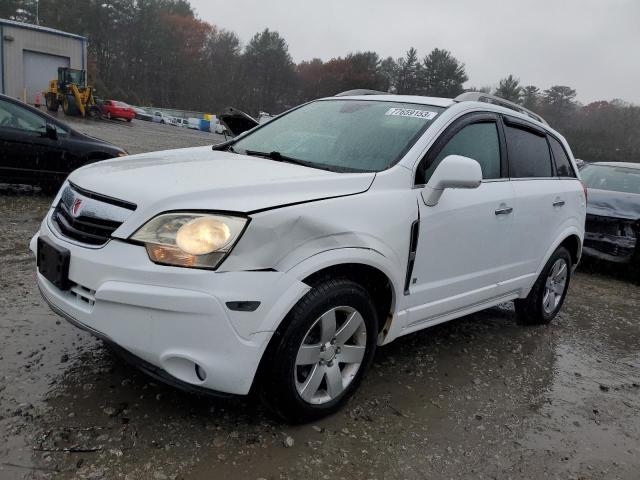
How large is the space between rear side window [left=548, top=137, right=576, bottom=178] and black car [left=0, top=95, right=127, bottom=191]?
604cm

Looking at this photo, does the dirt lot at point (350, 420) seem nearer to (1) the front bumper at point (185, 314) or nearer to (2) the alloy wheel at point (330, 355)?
(2) the alloy wheel at point (330, 355)

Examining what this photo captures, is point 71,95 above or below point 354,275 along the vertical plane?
above

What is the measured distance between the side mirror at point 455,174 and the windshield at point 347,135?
10.3 inches

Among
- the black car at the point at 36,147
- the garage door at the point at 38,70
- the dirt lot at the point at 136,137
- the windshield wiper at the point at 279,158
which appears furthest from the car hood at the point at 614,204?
the garage door at the point at 38,70

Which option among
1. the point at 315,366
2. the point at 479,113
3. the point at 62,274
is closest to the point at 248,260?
the point at 315,366

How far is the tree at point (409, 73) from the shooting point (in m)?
77.8

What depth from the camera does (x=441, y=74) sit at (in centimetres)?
7525

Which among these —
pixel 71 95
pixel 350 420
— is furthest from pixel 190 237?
pixel 71 95

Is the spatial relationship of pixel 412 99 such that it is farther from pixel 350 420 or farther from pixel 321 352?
pixel 350 420

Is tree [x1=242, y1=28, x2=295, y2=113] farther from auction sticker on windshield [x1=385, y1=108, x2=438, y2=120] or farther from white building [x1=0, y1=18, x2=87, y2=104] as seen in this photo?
auction sticker on windshield [x1=385, y1=108, x2=438, y2=120]

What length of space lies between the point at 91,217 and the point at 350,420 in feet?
5.45

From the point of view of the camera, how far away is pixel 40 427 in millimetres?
2459

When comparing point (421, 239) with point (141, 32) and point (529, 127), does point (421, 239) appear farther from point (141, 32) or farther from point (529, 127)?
point (141, 32)

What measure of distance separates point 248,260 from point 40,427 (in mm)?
1280
